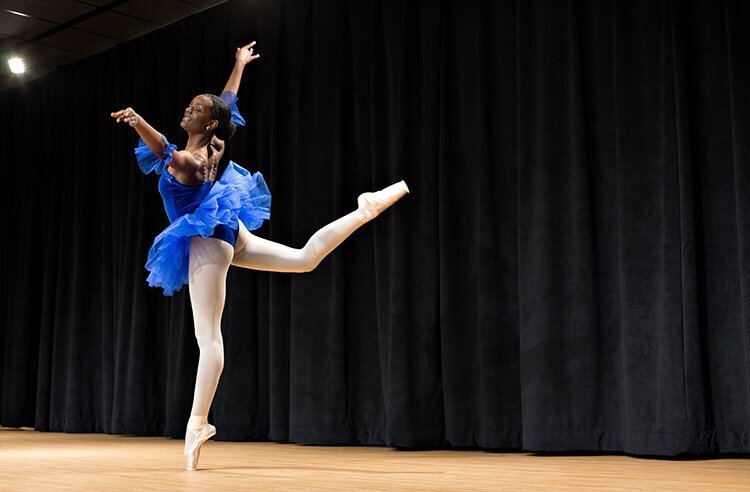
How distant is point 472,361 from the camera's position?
413 centimetres

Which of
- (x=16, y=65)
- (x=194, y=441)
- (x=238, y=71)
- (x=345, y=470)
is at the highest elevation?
(x=16, y=65)

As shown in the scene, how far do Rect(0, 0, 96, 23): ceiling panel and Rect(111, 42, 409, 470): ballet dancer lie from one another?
3.15m

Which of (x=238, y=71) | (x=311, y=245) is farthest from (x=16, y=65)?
(x=311, y=245)

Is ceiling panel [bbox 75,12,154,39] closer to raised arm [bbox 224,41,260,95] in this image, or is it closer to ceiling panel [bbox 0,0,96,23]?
ceiling panel [bbox 0,0,96,23]

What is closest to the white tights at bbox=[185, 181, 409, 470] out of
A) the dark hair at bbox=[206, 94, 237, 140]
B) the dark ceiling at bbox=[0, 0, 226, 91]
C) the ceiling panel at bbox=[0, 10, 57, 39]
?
the dark hair at bbox=[206, 94, 237, 140]

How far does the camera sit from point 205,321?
2867 mm

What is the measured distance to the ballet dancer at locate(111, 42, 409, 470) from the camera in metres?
2.82

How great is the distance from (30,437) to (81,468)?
2679 mm

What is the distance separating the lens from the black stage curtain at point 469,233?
11.7 feet

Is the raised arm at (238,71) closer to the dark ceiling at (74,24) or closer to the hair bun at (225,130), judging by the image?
the hair bun at (225,130)

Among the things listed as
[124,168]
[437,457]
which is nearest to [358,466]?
[437,457]

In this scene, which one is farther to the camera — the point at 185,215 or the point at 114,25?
the point at 114,25

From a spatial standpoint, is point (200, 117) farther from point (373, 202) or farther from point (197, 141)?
point (373, 202)

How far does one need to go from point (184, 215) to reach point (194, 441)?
761mm
